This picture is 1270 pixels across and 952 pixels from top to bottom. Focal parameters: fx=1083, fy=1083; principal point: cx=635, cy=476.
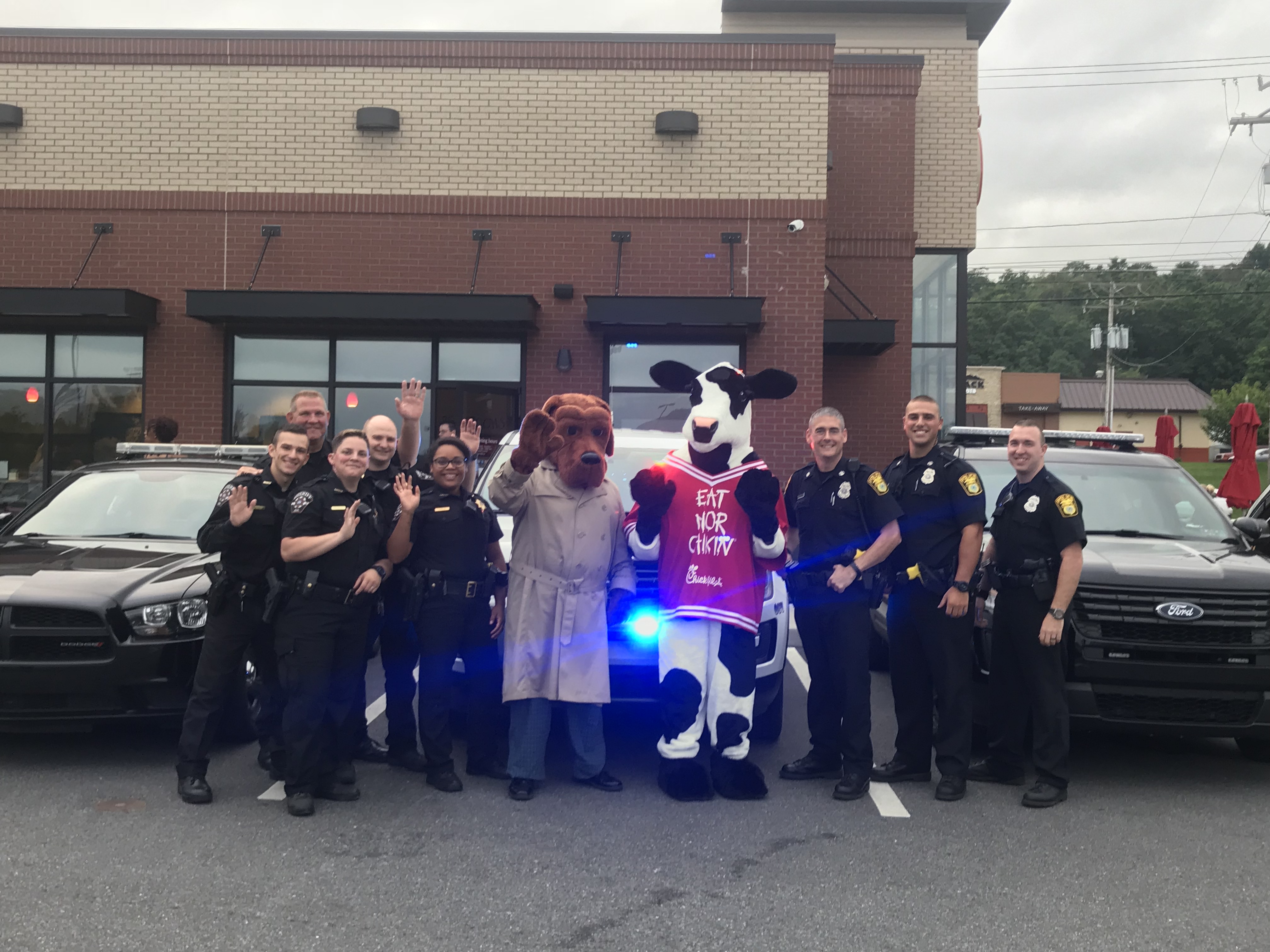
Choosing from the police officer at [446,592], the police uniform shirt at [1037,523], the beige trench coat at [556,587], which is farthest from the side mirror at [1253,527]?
the police officer at [446,592]

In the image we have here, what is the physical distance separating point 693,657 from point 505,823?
117 cm

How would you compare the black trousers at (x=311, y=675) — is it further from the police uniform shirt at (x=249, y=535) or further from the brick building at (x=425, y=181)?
the brick building at (x=425, y=181)

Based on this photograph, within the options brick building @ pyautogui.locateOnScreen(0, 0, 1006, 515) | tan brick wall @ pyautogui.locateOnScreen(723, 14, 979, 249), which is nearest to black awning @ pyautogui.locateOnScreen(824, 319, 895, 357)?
brick building @ pyautogui.locateOnScreen(0, 0, 1006, 515)

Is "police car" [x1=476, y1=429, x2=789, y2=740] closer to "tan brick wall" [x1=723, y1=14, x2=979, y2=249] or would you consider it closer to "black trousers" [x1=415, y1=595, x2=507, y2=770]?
"black trousers" [x1=415, y1=595, x2=507, y2=770]

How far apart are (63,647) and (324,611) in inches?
59.5

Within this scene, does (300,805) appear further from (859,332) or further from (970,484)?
(859,332)

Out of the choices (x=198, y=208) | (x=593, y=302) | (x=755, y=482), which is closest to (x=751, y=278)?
(x=593, y=302)

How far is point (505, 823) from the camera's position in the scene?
4863 mm

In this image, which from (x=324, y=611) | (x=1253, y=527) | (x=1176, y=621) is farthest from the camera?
(x=1253, y=527)

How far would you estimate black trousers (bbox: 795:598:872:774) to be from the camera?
A: 17.8ft

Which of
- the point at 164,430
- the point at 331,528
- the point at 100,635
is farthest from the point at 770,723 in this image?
the point at 164,430

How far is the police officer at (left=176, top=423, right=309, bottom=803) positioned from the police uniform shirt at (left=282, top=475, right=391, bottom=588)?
13cm

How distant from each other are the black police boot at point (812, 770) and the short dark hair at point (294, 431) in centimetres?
297

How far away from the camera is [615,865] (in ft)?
14.3
